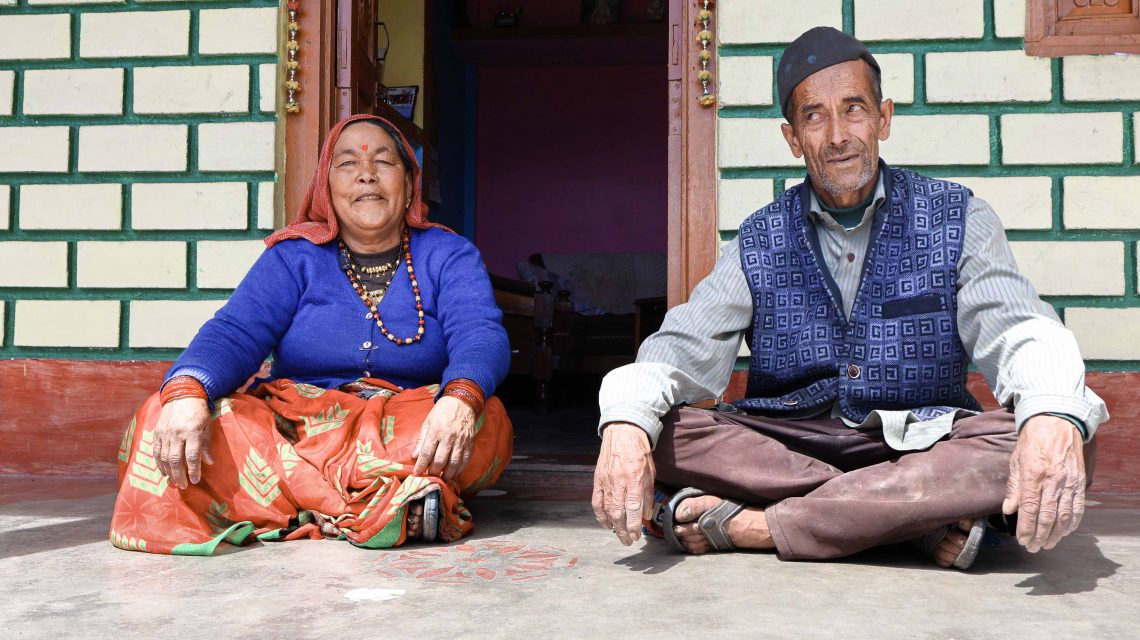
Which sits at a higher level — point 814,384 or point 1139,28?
point 1139,28

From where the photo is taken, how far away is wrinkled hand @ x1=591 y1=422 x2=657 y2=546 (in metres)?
1.78

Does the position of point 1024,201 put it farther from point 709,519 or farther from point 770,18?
point 709,519

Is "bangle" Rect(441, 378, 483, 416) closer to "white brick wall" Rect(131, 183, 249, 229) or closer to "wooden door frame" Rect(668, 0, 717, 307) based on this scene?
"wooden door frame" Rect(668, 0, 717, 307)

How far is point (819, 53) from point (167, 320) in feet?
7.87

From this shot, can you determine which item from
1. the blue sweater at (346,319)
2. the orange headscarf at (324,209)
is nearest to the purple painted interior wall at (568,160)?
the orange headscarf at (324,209)

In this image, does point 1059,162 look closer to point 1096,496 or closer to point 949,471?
point 1096,496

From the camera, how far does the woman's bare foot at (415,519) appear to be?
2184 millimetres

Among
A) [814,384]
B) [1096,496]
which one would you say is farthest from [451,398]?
[1096,496]

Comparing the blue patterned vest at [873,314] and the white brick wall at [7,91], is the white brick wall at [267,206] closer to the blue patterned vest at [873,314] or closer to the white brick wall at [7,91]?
the white brick wall at [7,91]

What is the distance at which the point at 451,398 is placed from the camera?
2.24m

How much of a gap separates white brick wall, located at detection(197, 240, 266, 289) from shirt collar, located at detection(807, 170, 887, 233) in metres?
1.98

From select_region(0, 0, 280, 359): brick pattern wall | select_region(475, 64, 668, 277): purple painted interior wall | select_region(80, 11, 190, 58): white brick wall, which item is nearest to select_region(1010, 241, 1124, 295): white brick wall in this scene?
select_region(0, 0, 280, 359): brick pattern wall

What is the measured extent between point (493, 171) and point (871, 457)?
688cm

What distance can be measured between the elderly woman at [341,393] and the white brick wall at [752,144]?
0.99 m
